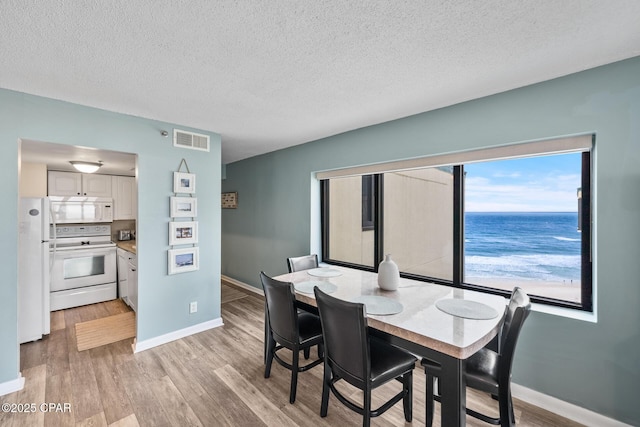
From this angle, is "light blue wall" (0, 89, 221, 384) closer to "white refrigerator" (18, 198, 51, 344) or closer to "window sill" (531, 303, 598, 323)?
"white refrigerator" (18, 198, 51, 344)

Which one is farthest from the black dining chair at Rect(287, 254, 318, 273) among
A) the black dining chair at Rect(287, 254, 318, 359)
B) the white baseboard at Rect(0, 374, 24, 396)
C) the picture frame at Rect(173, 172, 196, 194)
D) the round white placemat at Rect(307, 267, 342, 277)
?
the white baseboard at Rect(0, 374, 24, 396)

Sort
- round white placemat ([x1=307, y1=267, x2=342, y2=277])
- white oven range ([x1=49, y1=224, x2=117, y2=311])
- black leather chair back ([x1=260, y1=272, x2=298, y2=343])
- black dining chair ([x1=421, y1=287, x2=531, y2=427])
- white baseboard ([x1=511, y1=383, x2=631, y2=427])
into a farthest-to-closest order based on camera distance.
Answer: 1. white oven range ([x1=49, y1=224, x2=117, y2=311])
2. round white placemat ([x1=307, y1=267, x2=342, y2=277])
3. black leather chair back ([x1=260, y1=272, x2=298, y2=343])
4. white baseboard ([x1=511, y1=383, x2=631, y2=427])
5. black dining chair ([x1=421, y1=287, x2=531, y2=427])

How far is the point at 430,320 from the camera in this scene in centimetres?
158

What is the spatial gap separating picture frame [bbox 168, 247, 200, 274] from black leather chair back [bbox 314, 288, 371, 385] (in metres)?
2.04

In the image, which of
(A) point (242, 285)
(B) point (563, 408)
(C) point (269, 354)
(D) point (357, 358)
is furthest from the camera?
(A) point (242, 285)

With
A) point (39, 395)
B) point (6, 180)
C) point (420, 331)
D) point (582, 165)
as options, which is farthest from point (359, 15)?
point (39, 395)

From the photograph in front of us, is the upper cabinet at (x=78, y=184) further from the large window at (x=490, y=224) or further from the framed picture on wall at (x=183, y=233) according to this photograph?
the large window at (x=490, y=224)

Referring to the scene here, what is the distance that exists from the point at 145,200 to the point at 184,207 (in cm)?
38

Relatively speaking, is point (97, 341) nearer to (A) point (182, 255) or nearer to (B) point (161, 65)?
(A) point (182, 255)

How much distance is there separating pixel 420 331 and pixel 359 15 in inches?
64.3

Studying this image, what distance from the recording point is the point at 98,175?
452cm

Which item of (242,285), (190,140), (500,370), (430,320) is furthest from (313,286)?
(242,285)

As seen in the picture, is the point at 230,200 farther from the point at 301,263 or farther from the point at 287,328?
the point at 287,328

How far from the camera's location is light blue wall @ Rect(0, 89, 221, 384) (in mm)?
2148
